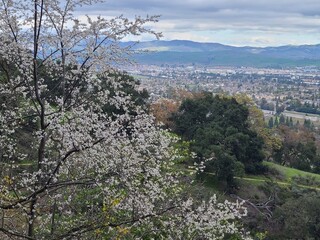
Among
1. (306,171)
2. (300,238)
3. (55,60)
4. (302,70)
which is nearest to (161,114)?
(306,171)

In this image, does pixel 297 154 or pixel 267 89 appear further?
pixel 267 89

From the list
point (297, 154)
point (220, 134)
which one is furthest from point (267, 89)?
point (220, 134)

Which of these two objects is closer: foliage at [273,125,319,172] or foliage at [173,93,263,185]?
foliage at [173,93,263,185]

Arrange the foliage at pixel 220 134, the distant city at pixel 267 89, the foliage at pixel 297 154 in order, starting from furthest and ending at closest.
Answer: the distant city at pixel 267 89, the foliage at pixel 297 154, the foliage at pixel 220 134

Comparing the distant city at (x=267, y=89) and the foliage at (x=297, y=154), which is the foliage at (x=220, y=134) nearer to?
the foliage at (x=297, y=154)

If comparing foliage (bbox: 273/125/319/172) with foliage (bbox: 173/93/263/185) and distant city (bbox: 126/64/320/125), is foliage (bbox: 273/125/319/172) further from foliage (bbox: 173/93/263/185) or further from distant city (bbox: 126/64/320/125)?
distant city (bbox: 126/64/320/125)

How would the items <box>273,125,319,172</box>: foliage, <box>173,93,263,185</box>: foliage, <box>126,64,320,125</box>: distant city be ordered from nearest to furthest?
<box>173,93,263,185</box>: foliage < <box>273,125,319,172</box>: foliage < <box>126,64,320,125</box>: distant city

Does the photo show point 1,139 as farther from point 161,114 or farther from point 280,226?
point 161,114

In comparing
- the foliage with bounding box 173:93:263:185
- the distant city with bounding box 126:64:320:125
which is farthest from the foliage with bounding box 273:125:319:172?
the distant city with bounding box 126:64:320:125

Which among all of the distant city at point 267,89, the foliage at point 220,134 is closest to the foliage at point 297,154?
the foliage at point 220,134

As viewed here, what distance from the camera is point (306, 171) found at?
2838cm

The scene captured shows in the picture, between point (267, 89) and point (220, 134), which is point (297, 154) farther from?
point (267, 89)

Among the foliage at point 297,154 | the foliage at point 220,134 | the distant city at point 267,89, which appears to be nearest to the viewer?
the foliage at point 220,134

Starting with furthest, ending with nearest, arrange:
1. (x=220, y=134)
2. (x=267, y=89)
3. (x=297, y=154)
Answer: (x=267, y=89) < (x=297, y=154) < (x=220, y=134)
